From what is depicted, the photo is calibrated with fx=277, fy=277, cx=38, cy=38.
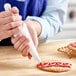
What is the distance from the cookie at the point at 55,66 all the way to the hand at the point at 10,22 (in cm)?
13

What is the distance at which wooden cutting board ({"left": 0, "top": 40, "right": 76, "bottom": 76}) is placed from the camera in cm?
76

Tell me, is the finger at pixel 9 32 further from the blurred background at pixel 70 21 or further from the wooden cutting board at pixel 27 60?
the blurred background at pixel 70 21

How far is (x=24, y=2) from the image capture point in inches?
43.7

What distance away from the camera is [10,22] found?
2.83 ft

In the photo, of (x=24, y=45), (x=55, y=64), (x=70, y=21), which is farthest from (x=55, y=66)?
(x=70, y=21)

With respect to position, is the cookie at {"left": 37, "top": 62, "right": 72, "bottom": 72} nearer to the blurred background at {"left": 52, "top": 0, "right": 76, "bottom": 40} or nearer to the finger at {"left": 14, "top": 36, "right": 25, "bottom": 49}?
the finger at {"left": 14, "top": 36, "right": 25, "bottom": 49}

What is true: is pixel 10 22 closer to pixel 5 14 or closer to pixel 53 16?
pixel 5 14

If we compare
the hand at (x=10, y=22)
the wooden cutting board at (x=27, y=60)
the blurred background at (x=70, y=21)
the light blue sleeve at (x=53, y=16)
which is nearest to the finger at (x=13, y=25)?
the hand at (x=10, y=22)

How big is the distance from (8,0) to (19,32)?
0.31 m

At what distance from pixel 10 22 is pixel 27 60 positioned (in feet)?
0.43

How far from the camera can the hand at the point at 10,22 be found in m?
0.84

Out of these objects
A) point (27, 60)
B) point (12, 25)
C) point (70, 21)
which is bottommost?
point (70, 21)

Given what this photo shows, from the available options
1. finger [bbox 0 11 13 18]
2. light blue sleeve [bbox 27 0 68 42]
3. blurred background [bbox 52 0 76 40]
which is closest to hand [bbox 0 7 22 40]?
finger [bbox 0 11 13 18]

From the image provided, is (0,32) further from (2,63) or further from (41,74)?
(41,74)
